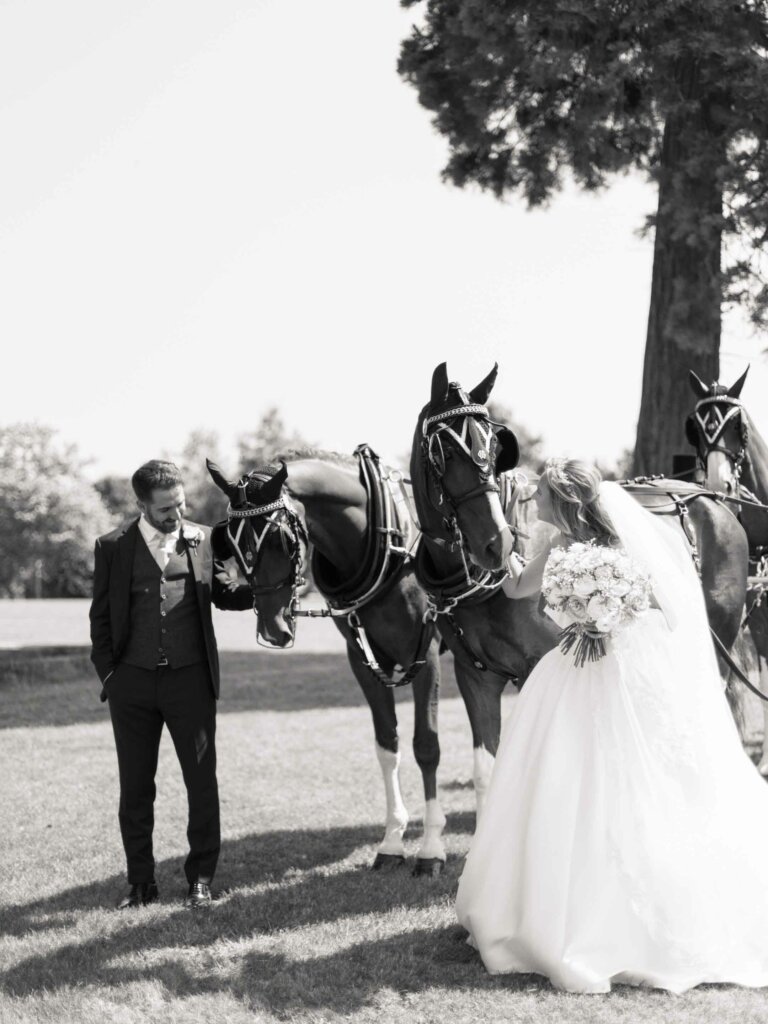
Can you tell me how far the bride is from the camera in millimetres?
3865

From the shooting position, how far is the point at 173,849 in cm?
638

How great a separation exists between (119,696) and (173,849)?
5.80 feet

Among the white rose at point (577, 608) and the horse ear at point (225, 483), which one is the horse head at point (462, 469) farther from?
the horse ear at point (225, 483)

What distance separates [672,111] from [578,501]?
31.0 ft

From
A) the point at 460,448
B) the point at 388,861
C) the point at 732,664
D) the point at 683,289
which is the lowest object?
the point at 388,861

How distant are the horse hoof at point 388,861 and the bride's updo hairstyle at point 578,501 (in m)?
2.64

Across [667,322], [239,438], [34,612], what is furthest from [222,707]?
[239,438]

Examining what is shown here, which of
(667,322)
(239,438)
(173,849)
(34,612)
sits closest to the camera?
(173,849)

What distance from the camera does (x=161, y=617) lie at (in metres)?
5.14

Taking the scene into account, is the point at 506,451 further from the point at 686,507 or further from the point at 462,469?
the point at 686,507

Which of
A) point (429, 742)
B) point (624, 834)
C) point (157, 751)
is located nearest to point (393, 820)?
point (429, 742)

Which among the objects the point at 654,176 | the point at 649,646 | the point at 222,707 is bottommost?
the point at 222,707

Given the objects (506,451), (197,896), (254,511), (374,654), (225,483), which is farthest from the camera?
(374,654)

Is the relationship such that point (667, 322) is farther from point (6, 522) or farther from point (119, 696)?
point (6, 522)
